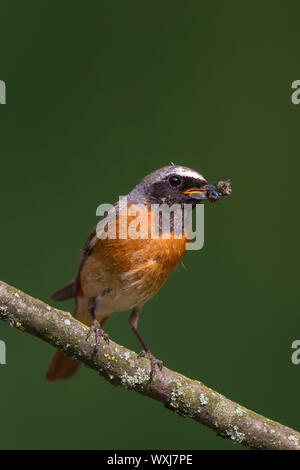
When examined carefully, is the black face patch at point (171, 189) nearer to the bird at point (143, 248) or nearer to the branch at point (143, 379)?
the bird at point (143, 248)

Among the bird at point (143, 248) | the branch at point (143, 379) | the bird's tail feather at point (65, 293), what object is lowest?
the branch at point (143, 379)

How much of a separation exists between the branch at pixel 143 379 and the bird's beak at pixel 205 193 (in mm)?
756

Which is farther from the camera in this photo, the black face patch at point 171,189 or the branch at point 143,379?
the black face patch at point 171,189

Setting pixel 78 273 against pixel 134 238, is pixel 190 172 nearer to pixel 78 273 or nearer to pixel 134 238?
pixel 134 238

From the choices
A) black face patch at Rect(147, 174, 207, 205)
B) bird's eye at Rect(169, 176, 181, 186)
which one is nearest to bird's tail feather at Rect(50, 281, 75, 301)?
black face patch at Rect(147, 174, 207, 205)

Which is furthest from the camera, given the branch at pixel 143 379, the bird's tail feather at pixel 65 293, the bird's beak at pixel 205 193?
the bird's tail feather at pixel 65 293

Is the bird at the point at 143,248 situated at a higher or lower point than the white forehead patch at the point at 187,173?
lower

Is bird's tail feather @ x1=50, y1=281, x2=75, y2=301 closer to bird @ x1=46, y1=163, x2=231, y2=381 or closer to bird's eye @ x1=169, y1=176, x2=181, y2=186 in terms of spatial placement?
bird @ x1=46, y1=163, x2=231, y2=381

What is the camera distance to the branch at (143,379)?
2076mm

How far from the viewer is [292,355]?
10.9ft

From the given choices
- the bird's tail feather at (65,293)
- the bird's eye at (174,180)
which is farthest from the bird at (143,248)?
the bird's tail feather at (65,293)

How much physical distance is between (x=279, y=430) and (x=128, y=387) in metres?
0.55

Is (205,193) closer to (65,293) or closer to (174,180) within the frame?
(174,180)

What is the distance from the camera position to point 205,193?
8.58ft
